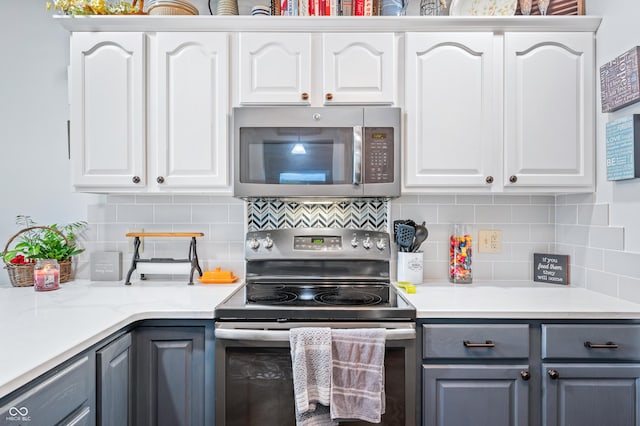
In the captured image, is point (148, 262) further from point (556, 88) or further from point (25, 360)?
point (556, 88)

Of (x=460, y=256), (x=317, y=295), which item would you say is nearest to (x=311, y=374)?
(x=317, y=295)

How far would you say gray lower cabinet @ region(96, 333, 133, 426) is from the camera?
47.1 inches

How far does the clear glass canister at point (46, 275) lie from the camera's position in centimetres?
176

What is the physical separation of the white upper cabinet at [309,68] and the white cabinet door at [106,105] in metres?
0.51

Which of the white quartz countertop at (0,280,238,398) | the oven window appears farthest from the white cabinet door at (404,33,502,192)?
the white quartz countertop at (0,280,238,398)

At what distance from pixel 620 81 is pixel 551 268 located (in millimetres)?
961

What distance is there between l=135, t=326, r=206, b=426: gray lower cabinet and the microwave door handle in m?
0.94

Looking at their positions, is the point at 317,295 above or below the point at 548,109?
Result: below

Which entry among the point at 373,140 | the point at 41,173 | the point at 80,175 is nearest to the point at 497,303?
the point at 373,140

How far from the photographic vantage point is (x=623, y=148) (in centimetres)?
155

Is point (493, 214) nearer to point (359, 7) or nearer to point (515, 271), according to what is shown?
point (515, 271)

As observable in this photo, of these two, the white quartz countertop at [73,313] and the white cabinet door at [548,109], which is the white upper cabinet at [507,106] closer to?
the white cabinet door at [548,109]

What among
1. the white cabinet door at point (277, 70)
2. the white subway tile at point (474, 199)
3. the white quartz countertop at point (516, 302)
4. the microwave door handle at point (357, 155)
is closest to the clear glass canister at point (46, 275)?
the white cabinet door at point (277, 70)

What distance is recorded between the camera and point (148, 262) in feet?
6.32
